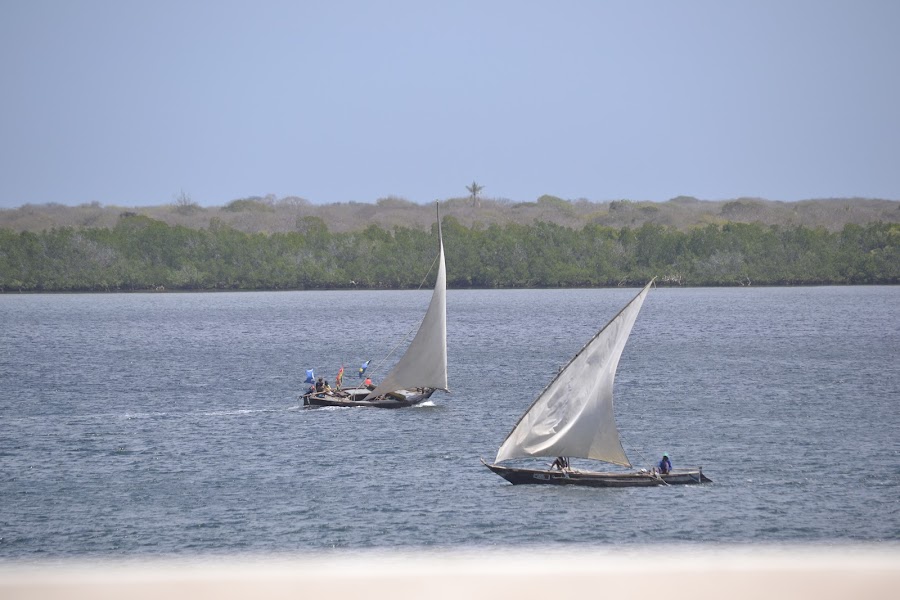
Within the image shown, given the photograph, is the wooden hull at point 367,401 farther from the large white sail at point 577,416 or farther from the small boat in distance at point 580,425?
the large white sail at point 577,416

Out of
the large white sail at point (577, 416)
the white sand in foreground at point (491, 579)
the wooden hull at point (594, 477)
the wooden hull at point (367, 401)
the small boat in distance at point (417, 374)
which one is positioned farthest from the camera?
the wooden hull at point (367, 401)

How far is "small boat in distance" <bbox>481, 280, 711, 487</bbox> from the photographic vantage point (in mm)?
38219

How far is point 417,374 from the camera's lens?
6397 centimetres

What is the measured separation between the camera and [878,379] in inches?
3300

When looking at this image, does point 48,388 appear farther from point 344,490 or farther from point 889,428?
point 889,428

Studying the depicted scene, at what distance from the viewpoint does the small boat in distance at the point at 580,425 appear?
3822 centimetres

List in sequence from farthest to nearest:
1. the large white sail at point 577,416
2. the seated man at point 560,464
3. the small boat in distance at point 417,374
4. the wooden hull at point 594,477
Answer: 1. the small boat in distance at point 417,374
2. the seated man at point 560,464
3. the wooden hull at point 594,477
4. the large white sail at point 577,416

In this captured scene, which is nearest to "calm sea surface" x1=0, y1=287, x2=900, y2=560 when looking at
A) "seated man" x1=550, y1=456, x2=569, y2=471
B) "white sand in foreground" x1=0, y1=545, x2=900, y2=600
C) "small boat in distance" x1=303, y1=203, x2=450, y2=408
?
"small boat in distance" x1=303, y1=203, x2=450, y2=408

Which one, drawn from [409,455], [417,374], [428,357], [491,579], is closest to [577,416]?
[409,455]

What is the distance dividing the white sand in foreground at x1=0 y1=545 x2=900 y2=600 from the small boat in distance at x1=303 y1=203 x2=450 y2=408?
57.4m

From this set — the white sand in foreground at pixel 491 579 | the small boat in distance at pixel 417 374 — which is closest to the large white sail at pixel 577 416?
the small boat in distance at pixel 417 374

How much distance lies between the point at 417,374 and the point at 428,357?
1.25 m

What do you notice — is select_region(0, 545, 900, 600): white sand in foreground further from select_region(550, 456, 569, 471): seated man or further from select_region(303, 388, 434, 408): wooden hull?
select_region(303, 388, 434, 408): wooden hull

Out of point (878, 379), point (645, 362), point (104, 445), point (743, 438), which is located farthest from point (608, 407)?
point (645, 362)
